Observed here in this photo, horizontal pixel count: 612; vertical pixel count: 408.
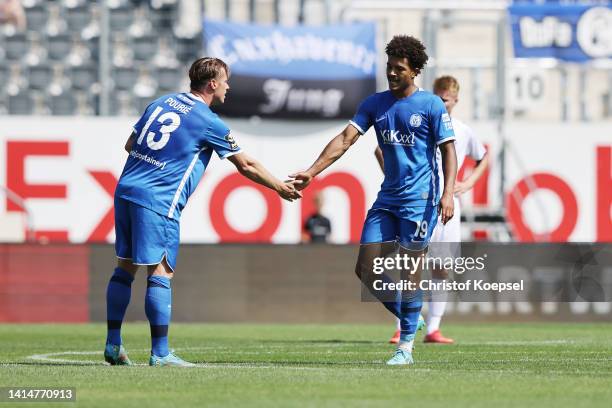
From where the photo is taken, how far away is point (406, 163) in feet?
30.9

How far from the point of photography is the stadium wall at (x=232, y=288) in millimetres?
17641

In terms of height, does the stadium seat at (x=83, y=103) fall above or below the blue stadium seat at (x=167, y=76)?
below

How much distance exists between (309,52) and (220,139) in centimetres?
1425

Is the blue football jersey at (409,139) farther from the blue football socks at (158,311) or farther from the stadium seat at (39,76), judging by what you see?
the stadium seat at (39,76)

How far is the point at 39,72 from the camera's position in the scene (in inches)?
989

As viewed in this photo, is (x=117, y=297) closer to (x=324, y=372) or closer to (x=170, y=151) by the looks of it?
(x=170, y=151)

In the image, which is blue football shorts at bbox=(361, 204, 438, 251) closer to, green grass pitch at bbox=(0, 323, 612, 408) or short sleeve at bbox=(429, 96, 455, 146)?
short sleeve at bbox=(429, 96, 455, 146)

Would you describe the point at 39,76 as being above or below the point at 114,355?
above

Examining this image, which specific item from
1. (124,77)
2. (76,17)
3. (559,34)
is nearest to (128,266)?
(559,34)

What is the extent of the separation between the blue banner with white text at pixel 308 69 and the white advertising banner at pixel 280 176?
1.39ft

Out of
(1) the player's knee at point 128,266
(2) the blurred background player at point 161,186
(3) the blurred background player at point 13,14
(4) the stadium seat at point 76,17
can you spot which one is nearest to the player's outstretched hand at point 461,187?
(2) the blurred background player at point 161,186

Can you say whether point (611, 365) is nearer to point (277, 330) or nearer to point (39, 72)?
point (277, 330)

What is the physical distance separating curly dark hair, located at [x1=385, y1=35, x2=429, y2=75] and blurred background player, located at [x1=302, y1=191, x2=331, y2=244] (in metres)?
10.7

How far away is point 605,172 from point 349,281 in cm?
738
